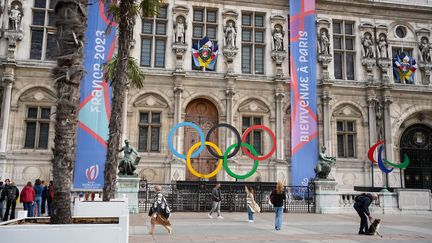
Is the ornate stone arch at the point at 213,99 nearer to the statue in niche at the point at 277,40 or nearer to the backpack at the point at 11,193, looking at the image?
the statue in niche at the point at 277,40

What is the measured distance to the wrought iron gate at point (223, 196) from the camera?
65.3ft

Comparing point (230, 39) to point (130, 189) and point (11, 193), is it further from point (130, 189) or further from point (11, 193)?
point (11, 193)

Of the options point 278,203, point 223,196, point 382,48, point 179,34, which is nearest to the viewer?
point 278,203

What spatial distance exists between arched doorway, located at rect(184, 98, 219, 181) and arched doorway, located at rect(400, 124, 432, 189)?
15041mm

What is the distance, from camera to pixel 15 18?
25.5 metres

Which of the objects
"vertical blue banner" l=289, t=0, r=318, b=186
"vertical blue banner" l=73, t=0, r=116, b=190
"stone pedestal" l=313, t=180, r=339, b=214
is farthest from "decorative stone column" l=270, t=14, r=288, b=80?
"vertical blue banner" l=73, t=0, r=116, b=190

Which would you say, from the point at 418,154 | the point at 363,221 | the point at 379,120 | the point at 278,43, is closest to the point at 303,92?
the point at 278,43

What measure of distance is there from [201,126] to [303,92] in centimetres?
764

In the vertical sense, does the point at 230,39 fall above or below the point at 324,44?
below

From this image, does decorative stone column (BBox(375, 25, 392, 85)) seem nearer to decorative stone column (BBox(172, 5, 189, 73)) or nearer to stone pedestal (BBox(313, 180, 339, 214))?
stone pedestal (BBox(313, 180, 339, 214))

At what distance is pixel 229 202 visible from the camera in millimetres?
20547

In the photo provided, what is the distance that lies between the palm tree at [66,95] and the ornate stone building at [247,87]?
1823cm

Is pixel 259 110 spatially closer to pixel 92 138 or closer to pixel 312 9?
pixel 312 9

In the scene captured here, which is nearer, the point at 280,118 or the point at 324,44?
the point at 280,118
